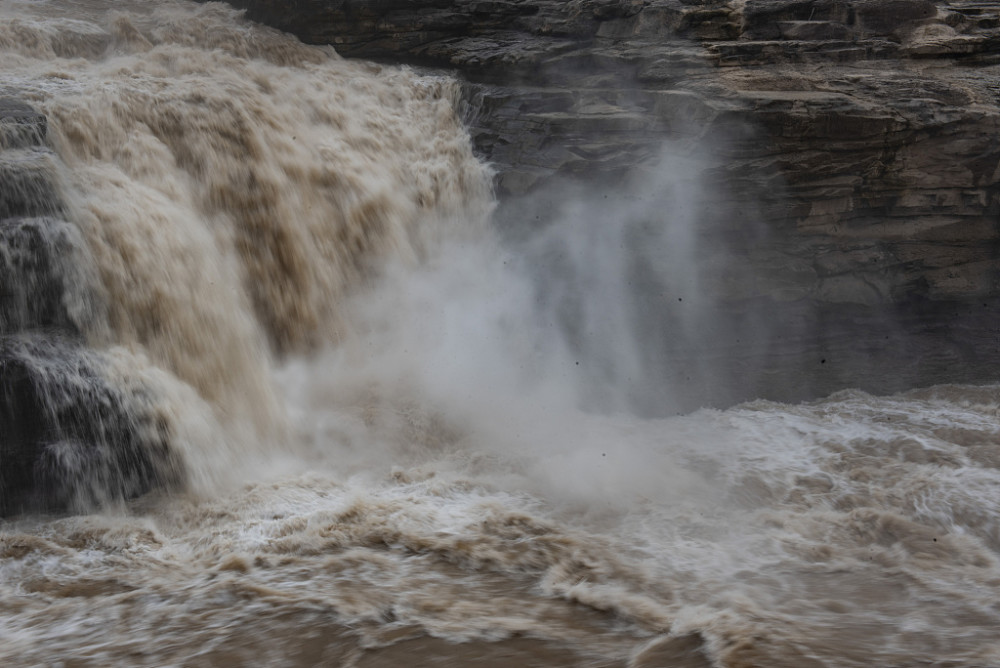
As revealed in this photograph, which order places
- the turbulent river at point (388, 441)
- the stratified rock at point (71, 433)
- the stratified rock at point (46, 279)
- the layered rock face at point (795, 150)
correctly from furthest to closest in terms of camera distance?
the layered rock face at point (795, 150) < the stratified rock at point (46, 279) < the stratified rock at point (71, 433) < the turbulent river at point (388, 441)

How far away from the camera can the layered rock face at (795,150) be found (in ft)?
26.8

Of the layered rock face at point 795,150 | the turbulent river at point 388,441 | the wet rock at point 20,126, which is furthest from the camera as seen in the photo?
the layered rock face at point 795,150

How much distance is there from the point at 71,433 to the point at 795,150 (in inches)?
265

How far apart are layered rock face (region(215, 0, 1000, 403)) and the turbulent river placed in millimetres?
483

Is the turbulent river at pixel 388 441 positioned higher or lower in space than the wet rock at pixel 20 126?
lower

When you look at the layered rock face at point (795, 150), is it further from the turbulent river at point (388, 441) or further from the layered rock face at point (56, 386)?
the layered rock face at point (56, 386)

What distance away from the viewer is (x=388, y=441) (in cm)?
666

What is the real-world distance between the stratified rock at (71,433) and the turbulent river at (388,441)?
9cm

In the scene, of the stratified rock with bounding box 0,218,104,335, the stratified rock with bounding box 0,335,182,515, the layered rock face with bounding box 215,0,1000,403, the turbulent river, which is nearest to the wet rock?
the turbulent river

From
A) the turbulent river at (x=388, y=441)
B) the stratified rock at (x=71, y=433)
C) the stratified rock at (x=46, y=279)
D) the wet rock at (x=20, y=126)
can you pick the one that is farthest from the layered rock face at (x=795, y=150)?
the stratified rock at (x=71, y=433)

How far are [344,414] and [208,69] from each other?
12.5ft

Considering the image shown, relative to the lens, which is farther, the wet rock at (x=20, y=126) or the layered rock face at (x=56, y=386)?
the wet rock at (x=20, y=126)

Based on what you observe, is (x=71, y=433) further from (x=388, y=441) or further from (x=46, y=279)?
(x=388, y=441)

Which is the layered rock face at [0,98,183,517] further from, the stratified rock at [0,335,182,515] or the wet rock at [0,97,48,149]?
the wet rock at [0,97,48,149]
